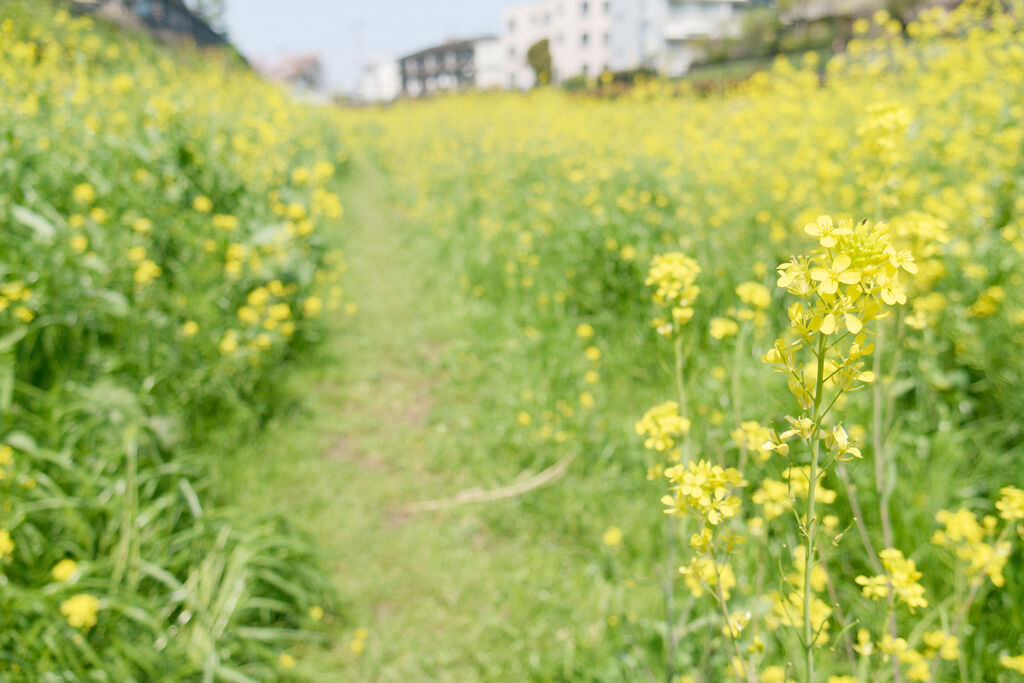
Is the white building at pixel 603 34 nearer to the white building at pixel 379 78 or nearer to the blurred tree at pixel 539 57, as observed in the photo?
the blurred tree at pixel 539 57

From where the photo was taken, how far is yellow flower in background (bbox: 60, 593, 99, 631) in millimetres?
1512

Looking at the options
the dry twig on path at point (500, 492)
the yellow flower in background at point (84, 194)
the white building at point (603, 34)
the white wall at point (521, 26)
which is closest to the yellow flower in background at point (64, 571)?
the dry twig on path at point (500, 492)

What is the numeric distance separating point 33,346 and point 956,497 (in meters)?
3.43

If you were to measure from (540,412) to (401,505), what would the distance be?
0.76 metres

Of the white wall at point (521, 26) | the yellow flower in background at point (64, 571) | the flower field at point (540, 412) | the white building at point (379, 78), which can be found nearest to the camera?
the flower field at point (540, 412)

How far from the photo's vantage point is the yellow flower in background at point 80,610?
1.51m

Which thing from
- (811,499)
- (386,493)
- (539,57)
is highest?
(539,57)

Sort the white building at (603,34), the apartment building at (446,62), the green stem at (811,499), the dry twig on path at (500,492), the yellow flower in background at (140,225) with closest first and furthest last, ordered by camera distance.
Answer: the green stem at (811,499) → the dry twig on path at (500,492) → the yellow flower in background at (140,225) → the white building at (603,34) → the apartment building at (446,62)

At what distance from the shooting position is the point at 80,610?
1.51 metres

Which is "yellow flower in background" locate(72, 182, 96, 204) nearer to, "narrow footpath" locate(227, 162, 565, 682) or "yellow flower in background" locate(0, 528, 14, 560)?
"narrow footpath" locate(227, 162, 565, 682)

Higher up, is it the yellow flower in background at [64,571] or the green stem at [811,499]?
the green stem at [811,499]

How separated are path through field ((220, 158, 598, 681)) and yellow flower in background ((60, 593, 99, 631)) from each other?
618 millimetres

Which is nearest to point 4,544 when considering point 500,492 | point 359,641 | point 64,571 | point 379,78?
point 64,571

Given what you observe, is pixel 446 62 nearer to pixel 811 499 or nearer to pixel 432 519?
pixel 432 519
